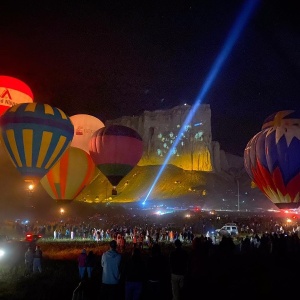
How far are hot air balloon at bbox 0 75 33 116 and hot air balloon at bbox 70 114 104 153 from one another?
340 centimetres

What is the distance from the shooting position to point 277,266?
487 inches

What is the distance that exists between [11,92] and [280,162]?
16.0 m

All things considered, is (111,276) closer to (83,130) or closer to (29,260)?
(29,260)

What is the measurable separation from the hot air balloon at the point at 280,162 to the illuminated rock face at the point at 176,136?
2950 inches

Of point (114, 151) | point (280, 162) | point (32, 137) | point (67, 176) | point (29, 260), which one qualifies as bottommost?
point (29, 260)

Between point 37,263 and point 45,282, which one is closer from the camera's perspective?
point 45,282

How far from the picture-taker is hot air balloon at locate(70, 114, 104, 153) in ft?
84.0

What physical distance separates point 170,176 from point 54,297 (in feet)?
264

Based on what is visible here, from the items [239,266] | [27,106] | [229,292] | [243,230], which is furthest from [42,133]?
[243,230]

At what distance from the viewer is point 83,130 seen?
25.8 m

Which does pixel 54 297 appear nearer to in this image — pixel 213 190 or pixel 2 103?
pixel 2 103

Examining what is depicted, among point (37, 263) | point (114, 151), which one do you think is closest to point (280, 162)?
point (114, 151)

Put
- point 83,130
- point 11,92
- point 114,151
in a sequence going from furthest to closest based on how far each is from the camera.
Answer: point 83,130, point 11,92, point 114,151

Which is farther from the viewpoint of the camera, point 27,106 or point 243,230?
point 243,230
